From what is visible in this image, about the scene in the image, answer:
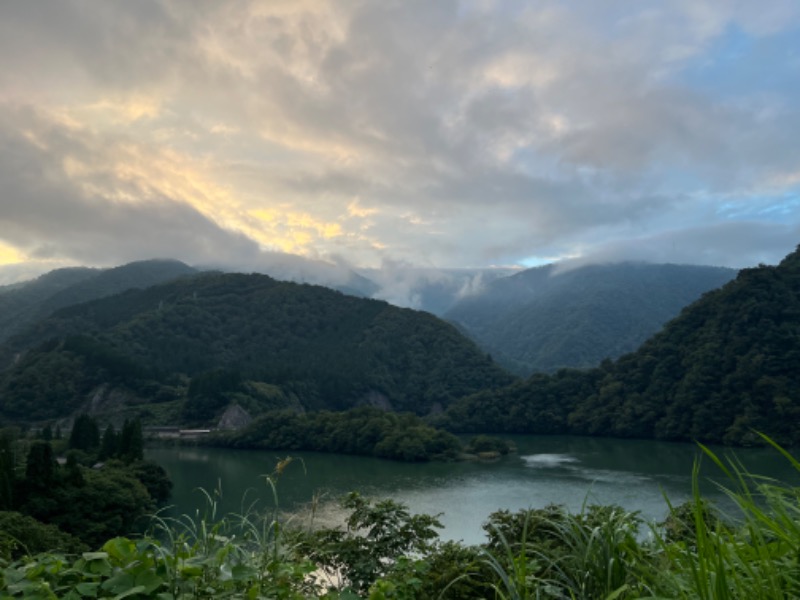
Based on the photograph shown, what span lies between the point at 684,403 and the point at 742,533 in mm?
50673

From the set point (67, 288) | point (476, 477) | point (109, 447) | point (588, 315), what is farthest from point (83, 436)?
point (67, 288)

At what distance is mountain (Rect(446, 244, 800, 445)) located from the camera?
43375 mm

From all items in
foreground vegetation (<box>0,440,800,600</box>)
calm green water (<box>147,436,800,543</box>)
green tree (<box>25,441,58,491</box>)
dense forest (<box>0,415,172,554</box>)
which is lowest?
calm green water (<box>147,436,800,543</box>)

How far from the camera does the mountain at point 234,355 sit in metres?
60.7

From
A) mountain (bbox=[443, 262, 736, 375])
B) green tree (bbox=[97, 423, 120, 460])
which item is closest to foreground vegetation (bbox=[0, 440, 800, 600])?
green tree (bbox=[97, 423, 120, 460])

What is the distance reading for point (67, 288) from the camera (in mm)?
141250

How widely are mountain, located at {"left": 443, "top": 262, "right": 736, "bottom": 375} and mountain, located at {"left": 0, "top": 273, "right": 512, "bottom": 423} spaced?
1093 inches

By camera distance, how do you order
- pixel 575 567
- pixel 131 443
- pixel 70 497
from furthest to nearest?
pixel 131 443, pixel 70 497, pixel 575 567

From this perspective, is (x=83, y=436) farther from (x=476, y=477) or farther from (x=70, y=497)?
(x=476, y=477)

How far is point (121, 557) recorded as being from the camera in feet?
6.68

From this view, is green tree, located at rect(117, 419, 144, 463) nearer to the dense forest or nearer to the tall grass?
the dense forest

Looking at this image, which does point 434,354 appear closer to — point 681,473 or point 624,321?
point 681,473

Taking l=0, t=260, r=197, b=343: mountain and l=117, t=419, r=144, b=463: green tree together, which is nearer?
l=117, t=419, r=144, b=463: green tree

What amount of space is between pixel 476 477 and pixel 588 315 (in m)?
110
